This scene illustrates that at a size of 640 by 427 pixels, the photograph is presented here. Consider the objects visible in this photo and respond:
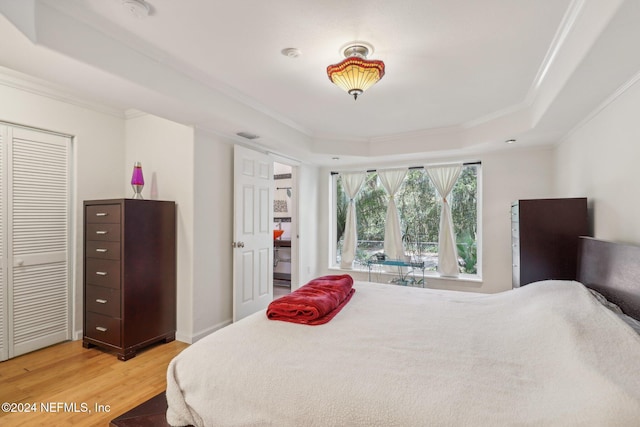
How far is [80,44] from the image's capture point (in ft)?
6.02

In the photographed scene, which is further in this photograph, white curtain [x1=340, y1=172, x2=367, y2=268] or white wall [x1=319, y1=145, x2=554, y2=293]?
white curtain [x1=340, y1=172, x2=367, y2=268]

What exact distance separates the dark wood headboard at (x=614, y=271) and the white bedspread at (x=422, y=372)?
0.76 ft

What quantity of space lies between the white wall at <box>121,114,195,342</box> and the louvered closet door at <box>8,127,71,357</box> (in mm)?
751

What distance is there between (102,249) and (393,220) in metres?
3.70

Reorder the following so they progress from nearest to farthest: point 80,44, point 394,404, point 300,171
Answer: point 394,404, point 80,44, point 300,171

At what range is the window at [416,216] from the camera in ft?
14.5

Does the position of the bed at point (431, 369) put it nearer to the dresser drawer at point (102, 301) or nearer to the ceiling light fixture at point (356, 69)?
the ceiling light fixture at point (356, 69)

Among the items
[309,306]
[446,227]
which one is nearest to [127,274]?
[309,306]

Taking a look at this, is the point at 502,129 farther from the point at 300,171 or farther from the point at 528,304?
the point at 300,171

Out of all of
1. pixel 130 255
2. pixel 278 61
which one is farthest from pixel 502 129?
pixel 130 255

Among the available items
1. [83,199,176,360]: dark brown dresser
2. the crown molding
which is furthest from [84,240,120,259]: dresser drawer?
the crown molding

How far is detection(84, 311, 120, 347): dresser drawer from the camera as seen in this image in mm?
2826

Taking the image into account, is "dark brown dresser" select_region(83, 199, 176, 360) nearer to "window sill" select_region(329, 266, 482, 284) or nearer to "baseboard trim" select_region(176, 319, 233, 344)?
"baseboard trim" select_region(176, 319, 233, 344)

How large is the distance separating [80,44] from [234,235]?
→ 2157 millimetres
